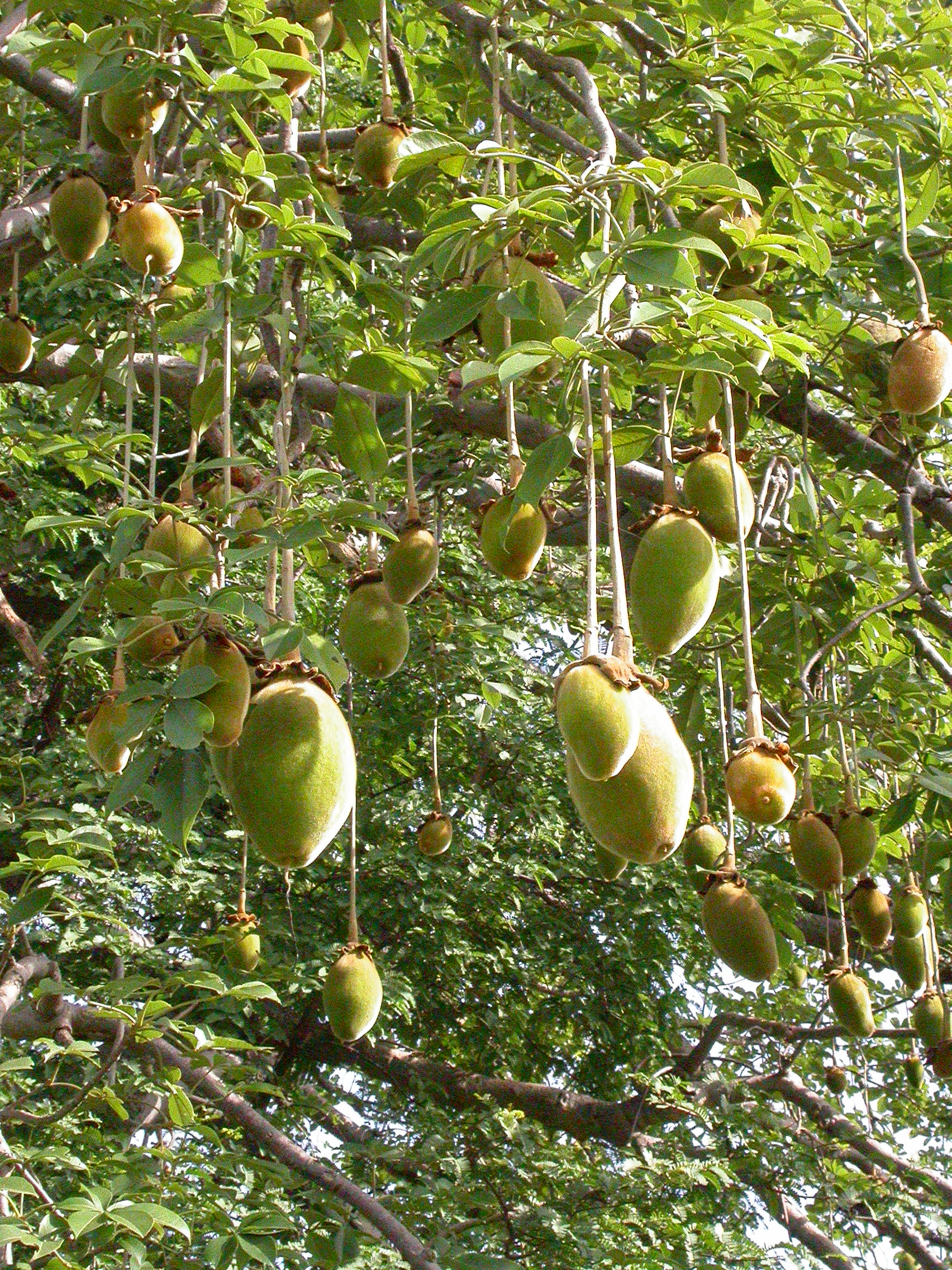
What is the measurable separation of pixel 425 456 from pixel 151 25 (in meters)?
1.46

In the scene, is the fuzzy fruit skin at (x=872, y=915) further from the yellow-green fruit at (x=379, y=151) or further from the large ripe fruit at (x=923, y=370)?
the yellow-green fruit at (x=379, y=151)

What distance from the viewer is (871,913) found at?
253 cm

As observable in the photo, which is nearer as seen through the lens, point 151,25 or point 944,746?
point 151,25

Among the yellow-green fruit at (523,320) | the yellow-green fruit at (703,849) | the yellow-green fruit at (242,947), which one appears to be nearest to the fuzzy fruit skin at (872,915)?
the yellow-green fruit at (703,849)

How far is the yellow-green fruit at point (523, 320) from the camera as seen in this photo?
1.39m

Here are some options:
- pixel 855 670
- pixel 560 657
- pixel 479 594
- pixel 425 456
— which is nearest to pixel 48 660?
pixel 479 594

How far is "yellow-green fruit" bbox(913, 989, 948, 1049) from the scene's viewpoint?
262 cm

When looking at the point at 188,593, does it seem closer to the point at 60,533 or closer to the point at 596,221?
the point at 596,221

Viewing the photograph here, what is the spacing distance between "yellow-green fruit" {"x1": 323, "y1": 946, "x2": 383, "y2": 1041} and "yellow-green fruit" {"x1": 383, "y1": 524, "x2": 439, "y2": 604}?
51 cm

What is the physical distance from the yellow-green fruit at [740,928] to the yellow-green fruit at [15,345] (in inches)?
57.2

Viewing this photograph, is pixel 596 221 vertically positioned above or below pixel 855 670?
above

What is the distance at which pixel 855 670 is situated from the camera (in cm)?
281

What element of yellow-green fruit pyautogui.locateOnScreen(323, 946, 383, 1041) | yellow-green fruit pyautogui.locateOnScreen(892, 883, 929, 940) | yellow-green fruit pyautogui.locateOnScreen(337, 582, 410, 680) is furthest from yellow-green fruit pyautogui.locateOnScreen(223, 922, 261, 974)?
yellow-green fruit pyautogui.locateOnScreen(892, 883, 929, 940)

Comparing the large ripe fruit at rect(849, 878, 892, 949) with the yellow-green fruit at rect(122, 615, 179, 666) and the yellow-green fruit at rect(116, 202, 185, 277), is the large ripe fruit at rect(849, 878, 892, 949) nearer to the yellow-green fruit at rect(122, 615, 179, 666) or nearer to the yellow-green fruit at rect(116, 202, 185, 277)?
the yellow-green fruit at rect(122, 615, 179, 666)
